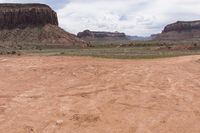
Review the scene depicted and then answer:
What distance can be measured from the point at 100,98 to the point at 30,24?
10695cm

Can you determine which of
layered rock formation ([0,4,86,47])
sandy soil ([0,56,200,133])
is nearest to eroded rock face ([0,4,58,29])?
layered rock formation ([0,4,86,47])

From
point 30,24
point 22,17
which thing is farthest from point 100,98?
point 22,17

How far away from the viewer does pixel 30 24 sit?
4678 inches

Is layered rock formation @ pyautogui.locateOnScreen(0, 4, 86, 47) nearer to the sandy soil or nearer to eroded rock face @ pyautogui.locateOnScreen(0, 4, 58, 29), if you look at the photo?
eroded rock face @ pyautogui.locateOnScreen(0, 4, 58, 29)

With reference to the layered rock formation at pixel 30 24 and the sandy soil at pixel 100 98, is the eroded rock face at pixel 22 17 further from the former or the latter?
the sandy soil at pixel 100 98

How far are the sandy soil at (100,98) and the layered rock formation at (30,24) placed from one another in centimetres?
9009

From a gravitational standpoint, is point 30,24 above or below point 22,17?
below

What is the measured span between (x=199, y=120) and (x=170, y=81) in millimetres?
4409

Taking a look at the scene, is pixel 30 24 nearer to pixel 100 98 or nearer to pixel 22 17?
pixel 22 17

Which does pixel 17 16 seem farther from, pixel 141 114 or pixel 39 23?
pixel 141 114

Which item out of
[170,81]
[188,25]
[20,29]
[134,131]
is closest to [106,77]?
[170,81]

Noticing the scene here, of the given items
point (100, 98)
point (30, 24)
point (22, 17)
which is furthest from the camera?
point (22, 17)

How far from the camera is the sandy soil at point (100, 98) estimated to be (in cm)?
1225

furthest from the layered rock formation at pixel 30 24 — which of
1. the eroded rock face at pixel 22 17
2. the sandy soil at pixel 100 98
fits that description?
the sandy soil at pixel 100 98
